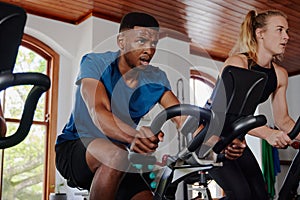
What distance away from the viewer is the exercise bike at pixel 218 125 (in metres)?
1.46

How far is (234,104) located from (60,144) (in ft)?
2.16

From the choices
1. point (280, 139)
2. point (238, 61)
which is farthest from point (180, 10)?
point (280, 139)

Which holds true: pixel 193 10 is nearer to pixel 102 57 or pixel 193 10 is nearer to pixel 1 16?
pixel 102 57

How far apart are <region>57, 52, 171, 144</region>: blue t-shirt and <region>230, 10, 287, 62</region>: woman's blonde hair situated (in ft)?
2.49

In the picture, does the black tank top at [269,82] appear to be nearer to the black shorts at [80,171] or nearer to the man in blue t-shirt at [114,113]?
the man in blue t-shirt at [114,113]

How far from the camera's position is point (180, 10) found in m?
4.94

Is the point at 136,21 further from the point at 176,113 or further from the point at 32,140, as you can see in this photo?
the point at 32,140

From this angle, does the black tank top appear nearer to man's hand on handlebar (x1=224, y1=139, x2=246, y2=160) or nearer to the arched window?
man's hand on handlebar (x1=224, y1=139, x2=246, y2=160)

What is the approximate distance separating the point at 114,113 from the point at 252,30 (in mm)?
1149

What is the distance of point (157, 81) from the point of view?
169 cm

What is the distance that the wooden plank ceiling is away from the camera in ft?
15.6

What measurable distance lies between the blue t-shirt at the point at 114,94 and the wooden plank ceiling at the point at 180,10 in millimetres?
3210

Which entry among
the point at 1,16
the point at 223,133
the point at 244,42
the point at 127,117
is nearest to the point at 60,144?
the point at 127,117

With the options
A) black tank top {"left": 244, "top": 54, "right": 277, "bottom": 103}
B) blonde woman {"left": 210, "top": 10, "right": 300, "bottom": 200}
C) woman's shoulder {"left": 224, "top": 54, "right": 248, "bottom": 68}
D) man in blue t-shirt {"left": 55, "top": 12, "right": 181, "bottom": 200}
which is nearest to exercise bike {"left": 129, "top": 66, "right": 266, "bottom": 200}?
man in blue t-shirt {"left": 55, "top": 12, "right": 181, "bottom": 200}
